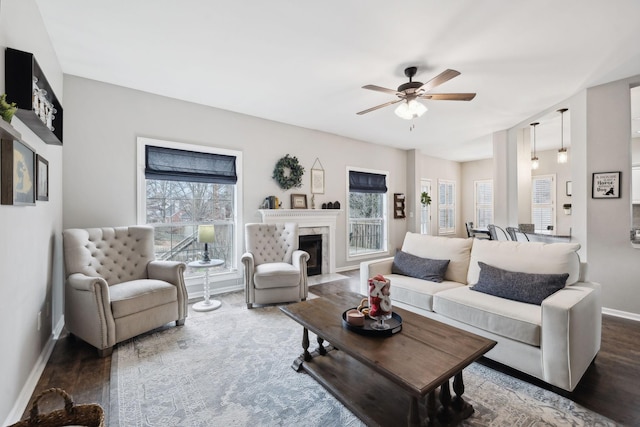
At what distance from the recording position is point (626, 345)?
2594 millimetres

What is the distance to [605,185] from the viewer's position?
3418 millimetres

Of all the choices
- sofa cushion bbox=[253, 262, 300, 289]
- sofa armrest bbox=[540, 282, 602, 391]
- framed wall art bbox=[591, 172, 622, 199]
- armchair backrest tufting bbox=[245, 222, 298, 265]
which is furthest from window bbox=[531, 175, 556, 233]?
sofa cushion bbox=[253, 262, 300, 289]

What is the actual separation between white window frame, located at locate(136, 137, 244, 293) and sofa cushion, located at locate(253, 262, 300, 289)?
80 cm

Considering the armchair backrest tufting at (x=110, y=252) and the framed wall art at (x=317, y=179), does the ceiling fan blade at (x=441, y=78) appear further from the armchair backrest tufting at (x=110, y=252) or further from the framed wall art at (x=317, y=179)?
the armchair backrest tufting at (x=110, y=252)

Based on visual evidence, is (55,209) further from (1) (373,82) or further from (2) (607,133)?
(2) (607,133)

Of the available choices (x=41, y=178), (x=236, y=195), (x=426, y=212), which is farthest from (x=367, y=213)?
(x=41, y=178)

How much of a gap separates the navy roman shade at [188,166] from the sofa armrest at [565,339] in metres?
3.96

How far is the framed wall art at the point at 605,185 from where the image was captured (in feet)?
11.0

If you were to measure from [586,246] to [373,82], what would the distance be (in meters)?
3.34

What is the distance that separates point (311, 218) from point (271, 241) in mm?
1128

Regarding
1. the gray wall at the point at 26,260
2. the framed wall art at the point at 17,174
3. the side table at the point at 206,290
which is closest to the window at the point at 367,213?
the side table at the point at 206,290

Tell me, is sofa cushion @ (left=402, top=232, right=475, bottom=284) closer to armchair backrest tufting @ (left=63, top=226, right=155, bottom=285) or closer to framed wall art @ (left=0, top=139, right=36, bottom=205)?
armchair backrest tufting @ (left=63, top=226, right=155, bottom=285)

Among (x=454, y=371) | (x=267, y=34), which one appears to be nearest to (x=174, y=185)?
(x=267, y=34)

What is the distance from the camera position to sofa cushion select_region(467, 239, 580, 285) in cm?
238
